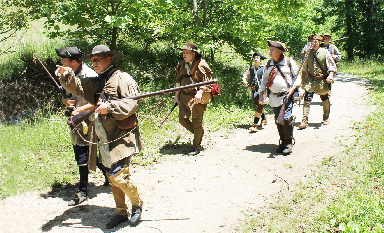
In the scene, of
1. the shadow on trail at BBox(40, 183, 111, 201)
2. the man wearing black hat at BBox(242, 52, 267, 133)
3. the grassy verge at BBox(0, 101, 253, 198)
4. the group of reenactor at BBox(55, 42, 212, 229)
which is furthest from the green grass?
the man wearing black hat at BBox(242, 52, 267, 133)

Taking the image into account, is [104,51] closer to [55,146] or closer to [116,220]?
[116,220]

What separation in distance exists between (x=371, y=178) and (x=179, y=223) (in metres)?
2.76

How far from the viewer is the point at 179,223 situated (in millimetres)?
5016

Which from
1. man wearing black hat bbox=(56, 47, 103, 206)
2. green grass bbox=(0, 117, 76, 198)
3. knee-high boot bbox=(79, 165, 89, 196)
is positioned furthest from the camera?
green grass bbox=(0, 117, 76, 198)

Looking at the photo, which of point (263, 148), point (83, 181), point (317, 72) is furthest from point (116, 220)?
point (317, 72)

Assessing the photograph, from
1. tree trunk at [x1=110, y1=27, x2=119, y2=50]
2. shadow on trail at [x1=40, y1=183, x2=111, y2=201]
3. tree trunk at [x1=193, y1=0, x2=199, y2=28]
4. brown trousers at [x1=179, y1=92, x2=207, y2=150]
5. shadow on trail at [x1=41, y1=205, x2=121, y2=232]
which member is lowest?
shadow on trail at [x1=41, y1=205, x2=121, y2=232]

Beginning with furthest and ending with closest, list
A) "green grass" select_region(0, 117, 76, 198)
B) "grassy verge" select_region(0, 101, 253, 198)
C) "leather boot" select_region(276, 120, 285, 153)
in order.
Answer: "leather boot" select_region(276, 120, 285, 153), "grassy verge" select_region(0, 101, 253, 198), "green grass" select_region(0, 117, 76, 198)

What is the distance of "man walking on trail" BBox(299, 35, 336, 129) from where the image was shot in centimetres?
893

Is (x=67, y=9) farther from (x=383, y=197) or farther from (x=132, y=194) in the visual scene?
(x=383, y=197)

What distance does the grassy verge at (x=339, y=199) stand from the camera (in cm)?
429

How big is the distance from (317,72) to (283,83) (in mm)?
2245

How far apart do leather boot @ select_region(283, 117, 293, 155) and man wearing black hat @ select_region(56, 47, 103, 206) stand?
12.1 ft

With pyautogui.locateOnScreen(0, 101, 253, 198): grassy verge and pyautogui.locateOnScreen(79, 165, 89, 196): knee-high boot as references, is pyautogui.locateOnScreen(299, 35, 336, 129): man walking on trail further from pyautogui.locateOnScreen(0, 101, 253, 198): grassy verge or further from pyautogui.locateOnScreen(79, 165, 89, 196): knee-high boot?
pyautogui.locateOnScreen(79, 165, 89, 196): knee-high boot

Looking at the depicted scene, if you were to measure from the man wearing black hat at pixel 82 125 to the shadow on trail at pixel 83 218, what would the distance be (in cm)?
22
